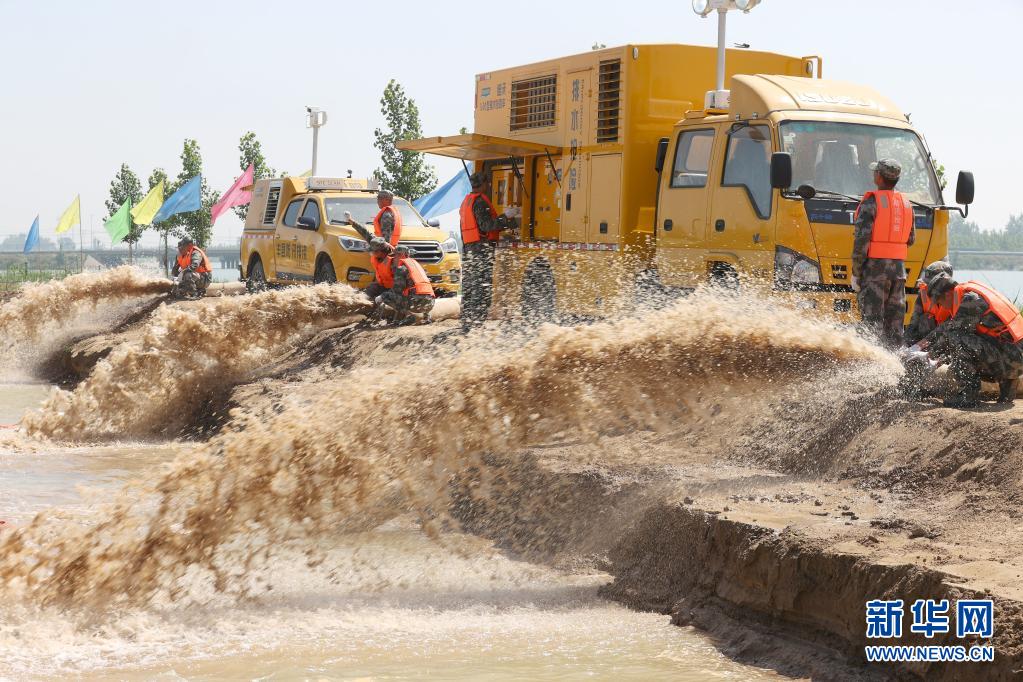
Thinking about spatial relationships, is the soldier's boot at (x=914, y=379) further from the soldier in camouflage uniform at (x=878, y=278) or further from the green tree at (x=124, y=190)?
the green tree at (x=124, y=190)

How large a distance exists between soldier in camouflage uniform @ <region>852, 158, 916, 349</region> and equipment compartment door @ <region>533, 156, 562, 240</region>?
469 cm

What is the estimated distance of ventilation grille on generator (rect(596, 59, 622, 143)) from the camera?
12.7m

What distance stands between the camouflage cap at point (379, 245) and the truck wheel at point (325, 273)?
3.02m

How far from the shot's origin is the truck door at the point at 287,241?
18953mm

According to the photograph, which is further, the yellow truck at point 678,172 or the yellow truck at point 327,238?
the yellow truck at point 327,238

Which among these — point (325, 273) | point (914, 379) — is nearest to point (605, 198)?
point (914, 379)

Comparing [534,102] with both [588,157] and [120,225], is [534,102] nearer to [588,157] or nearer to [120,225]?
[588,157]

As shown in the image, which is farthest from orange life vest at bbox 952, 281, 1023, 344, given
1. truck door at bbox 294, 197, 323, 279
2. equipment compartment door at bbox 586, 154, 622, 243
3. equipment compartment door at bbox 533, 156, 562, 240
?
truck door at bbox 294, 197, 323, 279

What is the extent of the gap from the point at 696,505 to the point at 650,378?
2.30m

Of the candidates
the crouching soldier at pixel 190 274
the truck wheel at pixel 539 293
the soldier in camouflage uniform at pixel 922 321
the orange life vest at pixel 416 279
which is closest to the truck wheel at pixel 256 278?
the crouching soldier at pixel 190 274

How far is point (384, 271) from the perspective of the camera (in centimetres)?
1472

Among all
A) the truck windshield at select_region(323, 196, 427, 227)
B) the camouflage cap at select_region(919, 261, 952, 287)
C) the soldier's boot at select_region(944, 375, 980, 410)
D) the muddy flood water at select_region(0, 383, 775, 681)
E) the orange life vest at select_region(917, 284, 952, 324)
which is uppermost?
the truck windshield at select_region(323, 196, 427, 227)

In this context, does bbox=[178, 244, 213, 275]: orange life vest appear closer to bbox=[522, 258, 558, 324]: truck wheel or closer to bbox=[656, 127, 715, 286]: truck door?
bbox=[522, 258, 558, 324]: truck wheel

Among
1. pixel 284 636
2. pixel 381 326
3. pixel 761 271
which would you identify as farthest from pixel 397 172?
pixel 284 636
